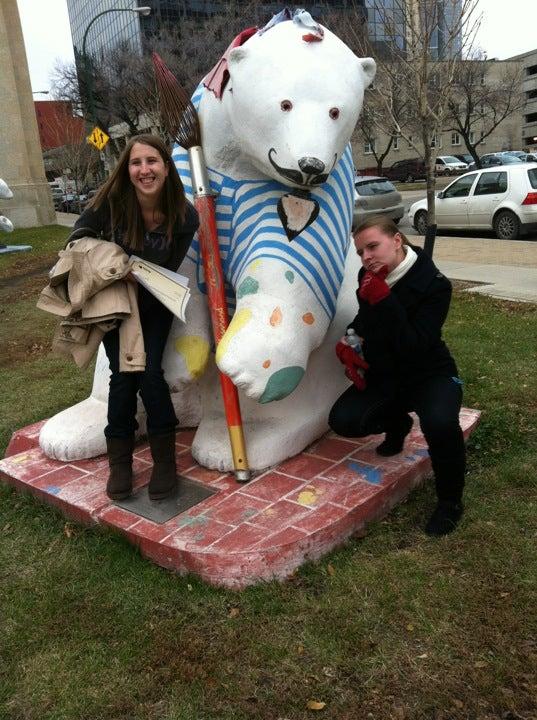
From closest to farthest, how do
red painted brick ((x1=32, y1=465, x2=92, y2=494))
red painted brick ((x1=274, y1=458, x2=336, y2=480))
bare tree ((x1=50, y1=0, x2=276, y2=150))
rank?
1. red painted brick ((x1=274, y1=458, x2=336, y2=480))
2. red painted brick ((x1=32, y1=465, x2=92, y2=494))
3. bare tree ((x1=50, y1=0, x2=276, y2=150))

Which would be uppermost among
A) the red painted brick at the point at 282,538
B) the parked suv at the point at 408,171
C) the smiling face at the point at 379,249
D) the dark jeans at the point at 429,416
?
the smiling face at the point at 379,249

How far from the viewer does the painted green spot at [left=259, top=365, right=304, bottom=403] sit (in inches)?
105

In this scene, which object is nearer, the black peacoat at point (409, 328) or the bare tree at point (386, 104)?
the black peacoat at point (409, 328)

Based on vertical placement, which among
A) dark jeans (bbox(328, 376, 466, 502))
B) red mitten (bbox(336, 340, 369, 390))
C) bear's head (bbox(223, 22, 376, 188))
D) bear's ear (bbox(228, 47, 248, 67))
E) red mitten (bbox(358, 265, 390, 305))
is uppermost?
bear's ear (bbox(228, 47, 248, 67))

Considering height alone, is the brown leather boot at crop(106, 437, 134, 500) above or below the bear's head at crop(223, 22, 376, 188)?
below

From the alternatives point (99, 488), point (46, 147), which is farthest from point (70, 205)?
point (99, 488)

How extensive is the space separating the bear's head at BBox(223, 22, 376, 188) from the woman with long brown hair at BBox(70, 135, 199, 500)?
1.27 ft

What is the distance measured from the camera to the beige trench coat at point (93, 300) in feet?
9.14

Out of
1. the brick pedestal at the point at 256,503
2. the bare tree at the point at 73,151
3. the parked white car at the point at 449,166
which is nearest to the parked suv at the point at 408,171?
the parked white car at the point at 449,166

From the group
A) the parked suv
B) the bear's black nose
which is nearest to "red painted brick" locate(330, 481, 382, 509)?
the bear's black nose

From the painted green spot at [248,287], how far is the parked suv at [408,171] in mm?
35594

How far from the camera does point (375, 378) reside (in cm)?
292

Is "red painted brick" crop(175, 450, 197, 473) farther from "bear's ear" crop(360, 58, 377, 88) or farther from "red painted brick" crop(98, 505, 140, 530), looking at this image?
"bear's ear" crop(360, 58, 377, 88)

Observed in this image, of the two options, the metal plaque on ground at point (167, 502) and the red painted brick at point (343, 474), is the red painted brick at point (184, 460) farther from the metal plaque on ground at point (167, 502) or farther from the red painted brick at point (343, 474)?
the red painted brick at point (343, 474)
